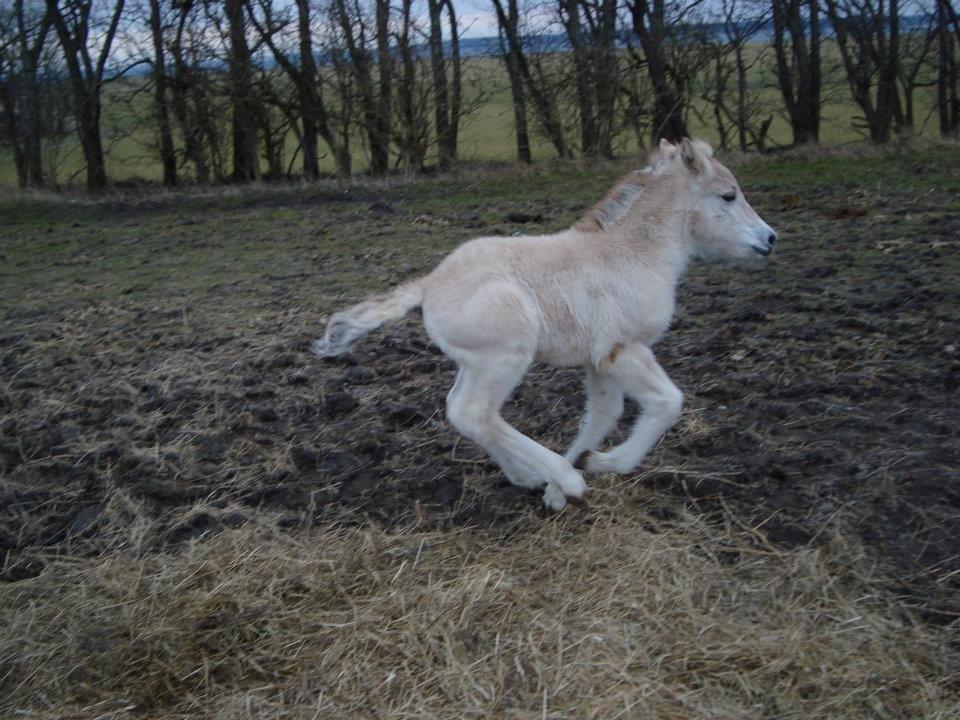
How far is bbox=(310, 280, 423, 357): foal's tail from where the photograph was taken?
16.0ft

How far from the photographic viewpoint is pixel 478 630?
3.80 meters

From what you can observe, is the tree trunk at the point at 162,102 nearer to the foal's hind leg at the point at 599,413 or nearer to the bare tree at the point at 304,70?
the bare tree at the point at 304,70

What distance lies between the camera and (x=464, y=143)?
63.1 ft

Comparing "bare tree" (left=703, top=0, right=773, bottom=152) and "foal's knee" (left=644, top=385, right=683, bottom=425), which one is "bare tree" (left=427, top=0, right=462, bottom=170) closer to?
"bare tree" (left=703, top=0, right=773, bottom=152)

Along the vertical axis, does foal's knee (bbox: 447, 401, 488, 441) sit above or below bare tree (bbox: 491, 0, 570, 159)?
below

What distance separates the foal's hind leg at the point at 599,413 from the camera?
5.08 m

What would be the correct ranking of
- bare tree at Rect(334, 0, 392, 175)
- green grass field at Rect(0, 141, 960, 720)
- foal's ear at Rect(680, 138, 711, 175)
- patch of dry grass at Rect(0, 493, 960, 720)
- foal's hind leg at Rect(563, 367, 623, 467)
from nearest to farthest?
patch of dry grass at Rect(0, 493, 960, 720) → green grass field at Rect(0, 141, 960, 720) → foal's hind leg at Rect(563, 367, 623, 467) → foal's ear at Rect(680, 138, 711, 175) → bare tree at Rect(334, 0, 392, 175)

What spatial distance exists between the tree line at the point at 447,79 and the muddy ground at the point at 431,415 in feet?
31.9

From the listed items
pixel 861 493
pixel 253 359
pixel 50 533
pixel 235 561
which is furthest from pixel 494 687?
pixel 253 359

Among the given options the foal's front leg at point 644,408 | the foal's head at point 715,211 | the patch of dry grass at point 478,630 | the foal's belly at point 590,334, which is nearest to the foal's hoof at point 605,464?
the foal's front leg at point 644,408

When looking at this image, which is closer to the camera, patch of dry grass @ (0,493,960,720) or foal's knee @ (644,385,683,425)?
patch of dry grass @ (0,493,960,720)

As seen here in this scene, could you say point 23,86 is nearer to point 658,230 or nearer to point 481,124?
point 481,124

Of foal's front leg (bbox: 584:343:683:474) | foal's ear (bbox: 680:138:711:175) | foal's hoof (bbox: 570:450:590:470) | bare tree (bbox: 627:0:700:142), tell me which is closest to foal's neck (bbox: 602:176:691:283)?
foal's ear (bbox: 680:138:711:175)

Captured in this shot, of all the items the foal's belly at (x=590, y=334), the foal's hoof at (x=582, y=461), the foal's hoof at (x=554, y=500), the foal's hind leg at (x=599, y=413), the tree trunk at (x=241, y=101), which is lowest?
the foal's hoof at (x=554, y=500)
